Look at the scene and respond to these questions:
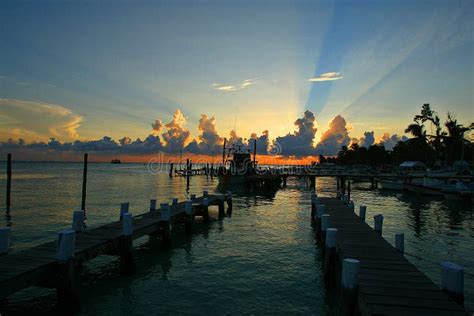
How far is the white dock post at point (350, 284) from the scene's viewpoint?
687 cm

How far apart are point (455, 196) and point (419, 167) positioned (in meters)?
45.2

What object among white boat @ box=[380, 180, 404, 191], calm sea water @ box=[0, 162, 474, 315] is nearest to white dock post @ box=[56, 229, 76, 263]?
calm sea water @ box=[0, 162, 474, 315]

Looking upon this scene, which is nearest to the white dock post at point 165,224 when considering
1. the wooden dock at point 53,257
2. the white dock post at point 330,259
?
the wooden dock at point 53,257

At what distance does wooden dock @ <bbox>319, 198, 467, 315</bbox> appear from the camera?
19.8 feet

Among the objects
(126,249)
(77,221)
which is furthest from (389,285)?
(77,221)

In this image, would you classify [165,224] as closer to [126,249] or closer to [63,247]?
[126,249]

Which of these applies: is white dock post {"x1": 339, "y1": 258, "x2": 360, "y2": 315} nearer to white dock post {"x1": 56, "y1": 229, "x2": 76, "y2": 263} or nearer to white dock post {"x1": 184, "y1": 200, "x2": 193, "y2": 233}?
white dock post {"x1": 56, "y1": 229, "x2": 76, "y2": 263}

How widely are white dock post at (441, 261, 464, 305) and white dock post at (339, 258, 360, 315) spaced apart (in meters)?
1.82

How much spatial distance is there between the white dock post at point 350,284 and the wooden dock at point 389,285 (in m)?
0.13

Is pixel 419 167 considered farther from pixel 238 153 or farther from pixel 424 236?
pixel 424 236

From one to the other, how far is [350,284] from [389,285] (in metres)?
0.99

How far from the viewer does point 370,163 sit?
118438 millimetres

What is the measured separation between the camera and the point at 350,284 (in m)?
6.92

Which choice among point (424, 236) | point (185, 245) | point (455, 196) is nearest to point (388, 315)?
point (185, 245)
